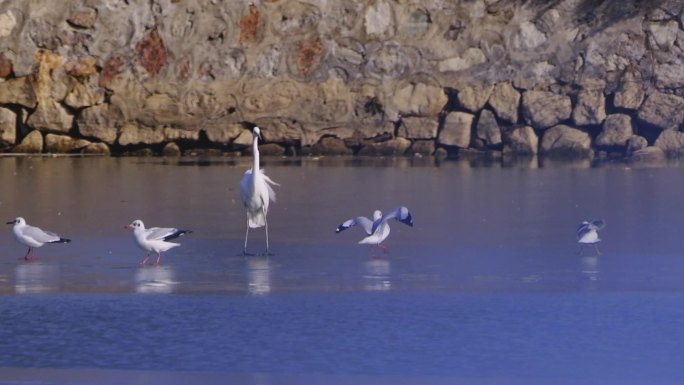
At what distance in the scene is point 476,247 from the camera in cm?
852

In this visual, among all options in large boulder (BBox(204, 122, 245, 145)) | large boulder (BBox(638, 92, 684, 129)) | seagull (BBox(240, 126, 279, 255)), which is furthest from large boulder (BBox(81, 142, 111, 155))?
seagull (BBox(240, 126, 279, 255))

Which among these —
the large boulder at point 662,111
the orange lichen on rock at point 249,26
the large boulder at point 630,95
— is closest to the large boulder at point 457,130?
the large boulder at point 630,95

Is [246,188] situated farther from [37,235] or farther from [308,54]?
[308,54]

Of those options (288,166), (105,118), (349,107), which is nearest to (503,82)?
(349,107)

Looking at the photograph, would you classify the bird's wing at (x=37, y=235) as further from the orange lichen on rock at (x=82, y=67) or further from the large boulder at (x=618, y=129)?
the large boulder at (x=618, y=129)

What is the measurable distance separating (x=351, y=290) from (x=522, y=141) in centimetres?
1047

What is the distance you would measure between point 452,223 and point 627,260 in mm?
2156

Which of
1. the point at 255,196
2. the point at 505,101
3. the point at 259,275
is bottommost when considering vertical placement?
the point at 259,275

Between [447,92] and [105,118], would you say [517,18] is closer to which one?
[447,92]

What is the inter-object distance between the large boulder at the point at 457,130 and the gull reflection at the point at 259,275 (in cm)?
906

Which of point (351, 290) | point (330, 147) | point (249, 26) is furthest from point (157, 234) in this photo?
point (249, 26)

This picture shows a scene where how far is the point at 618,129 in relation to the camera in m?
16.8

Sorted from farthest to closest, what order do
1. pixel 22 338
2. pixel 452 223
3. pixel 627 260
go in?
1. pixel 452 223
2. pixel 627 260
3. pixel 22 338

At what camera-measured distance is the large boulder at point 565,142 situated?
16875 mm
